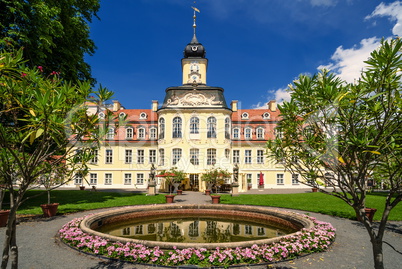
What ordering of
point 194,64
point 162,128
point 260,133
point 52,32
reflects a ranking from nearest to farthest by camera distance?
point 52,32 → point 162,128 → point 260,133 → point 194,64

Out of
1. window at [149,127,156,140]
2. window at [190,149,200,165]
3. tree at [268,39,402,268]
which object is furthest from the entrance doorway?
tree at [268,39,402,268]

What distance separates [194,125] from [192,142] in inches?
75.1

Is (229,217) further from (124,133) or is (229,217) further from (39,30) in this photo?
(124,133)

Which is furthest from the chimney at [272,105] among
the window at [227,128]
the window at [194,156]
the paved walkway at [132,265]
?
Result: the paved walkway at [132,265]

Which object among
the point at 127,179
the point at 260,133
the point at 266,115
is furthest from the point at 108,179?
the point at 266,115

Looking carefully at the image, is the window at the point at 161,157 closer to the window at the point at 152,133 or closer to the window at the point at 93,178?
the window at the point at 152,133

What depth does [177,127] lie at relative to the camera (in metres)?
26.4

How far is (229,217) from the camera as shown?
41.7 feet

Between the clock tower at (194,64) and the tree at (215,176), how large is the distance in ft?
49.3

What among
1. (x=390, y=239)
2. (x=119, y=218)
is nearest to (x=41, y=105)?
(x=119, y=218)

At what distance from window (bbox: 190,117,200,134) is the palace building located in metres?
0.01

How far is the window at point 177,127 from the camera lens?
26.3 meters

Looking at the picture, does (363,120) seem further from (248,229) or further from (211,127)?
(211,127)

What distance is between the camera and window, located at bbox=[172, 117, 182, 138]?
26344 millimetres
